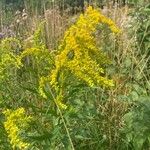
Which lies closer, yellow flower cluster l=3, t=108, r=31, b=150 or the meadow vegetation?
yellow flower cluster l=3, t=108, r=31, b=150

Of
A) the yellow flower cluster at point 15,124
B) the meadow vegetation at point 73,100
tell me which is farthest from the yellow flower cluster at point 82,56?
the yellow flower cluster at point 15,124

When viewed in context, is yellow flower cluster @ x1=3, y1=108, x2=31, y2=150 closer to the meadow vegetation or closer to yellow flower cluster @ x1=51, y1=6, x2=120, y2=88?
the meadow vegetation

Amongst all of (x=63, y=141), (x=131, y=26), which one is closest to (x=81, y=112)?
(x=63, y=141)

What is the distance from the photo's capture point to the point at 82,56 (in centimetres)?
282

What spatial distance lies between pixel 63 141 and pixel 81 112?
0.28 metres

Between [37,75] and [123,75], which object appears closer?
[37,75]

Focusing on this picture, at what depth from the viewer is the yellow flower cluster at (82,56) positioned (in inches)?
107

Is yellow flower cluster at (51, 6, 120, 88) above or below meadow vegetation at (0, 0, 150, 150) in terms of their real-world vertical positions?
above

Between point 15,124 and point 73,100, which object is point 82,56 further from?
point 15,124

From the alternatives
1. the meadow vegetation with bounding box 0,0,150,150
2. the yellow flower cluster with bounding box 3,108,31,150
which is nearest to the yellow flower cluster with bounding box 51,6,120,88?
the meadow vegetation with bounding box 0,0,150,150

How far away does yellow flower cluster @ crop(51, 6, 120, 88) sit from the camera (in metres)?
2.72

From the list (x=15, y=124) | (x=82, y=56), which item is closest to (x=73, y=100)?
(x=82, y=56)

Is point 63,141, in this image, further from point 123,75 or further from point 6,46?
point 123,75

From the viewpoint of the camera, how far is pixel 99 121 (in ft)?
10.9
